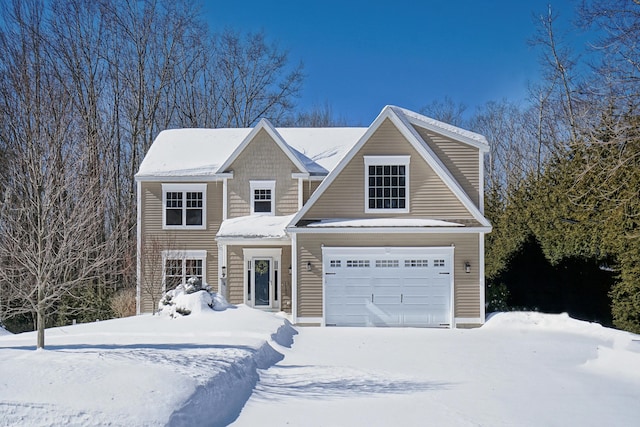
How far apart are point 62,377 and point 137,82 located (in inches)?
1170

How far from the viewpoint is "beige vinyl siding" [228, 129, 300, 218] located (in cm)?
2194

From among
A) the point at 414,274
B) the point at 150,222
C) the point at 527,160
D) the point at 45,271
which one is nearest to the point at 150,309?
the point at 150,222

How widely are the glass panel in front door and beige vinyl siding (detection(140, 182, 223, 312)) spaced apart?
7.99 feet

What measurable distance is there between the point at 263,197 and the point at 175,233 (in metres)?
3.78

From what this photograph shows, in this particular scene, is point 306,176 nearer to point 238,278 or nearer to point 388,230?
point 238,278

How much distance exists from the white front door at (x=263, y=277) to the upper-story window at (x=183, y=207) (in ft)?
10.3

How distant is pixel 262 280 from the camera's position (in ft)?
68.7

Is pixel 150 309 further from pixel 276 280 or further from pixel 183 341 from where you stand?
pixel 183 341

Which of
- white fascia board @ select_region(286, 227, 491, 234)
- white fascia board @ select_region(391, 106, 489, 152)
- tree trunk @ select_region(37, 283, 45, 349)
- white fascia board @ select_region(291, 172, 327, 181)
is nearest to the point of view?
tree trunk @ select_region(37, 283, 45, 349)

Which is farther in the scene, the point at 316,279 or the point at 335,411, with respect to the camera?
the point at 316,279

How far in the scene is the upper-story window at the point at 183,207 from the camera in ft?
74.2

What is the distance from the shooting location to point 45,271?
34.4 feet

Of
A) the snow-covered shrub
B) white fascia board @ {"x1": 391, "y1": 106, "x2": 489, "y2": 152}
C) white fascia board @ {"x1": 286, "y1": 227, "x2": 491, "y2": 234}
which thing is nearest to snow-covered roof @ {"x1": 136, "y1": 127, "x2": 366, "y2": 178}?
white fascia board @ {"x1": 391, "y1": 106, "x2": 489, "y2": 152}

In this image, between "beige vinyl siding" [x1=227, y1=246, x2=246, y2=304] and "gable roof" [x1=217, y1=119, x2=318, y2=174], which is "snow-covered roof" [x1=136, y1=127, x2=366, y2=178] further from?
"beige vinyl siding" [x1=227, y1=246, x2=246, y2=304]
